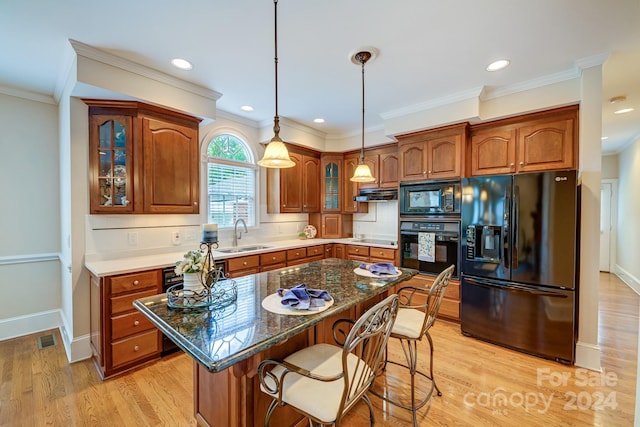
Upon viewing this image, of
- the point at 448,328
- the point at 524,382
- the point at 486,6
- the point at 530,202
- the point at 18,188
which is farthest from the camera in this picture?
the point at 448,328

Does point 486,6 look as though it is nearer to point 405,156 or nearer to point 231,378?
point 405,156

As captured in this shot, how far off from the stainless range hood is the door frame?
558 centimetres

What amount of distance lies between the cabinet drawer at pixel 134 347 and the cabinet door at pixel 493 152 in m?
3.87

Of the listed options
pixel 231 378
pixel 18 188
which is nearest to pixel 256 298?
pixel 231 378

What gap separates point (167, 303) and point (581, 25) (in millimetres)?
3325

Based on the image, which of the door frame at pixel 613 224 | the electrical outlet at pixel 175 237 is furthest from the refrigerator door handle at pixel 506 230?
the door frame at pixel 613 224

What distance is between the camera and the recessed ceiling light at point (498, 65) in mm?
2443

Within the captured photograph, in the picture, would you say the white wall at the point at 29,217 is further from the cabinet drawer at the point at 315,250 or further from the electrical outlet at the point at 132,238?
the cabinet drawer at the point at 315,250

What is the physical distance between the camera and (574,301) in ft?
8.16

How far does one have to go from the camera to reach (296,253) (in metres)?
3.94

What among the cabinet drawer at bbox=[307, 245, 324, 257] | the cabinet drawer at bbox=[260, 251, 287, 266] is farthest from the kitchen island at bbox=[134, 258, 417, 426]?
the cabinet drawer at bbox=[307, 245, 324, 257]

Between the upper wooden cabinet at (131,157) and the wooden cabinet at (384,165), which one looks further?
the wooden cabinet at (384,165)

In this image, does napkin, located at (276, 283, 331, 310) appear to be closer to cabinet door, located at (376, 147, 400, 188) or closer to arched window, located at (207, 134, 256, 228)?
arched window, located at (207, 134, 256, 228)

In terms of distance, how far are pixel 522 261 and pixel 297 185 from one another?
3.06m
